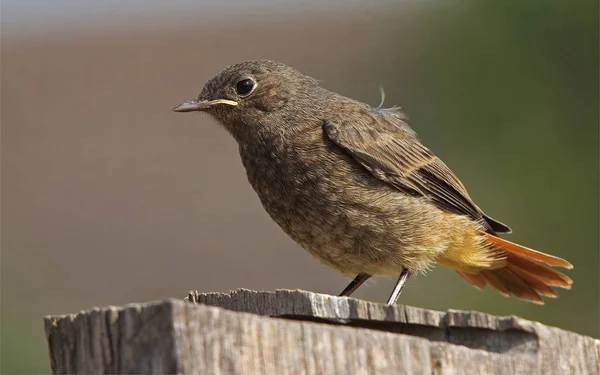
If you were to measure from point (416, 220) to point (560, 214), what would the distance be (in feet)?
15.7

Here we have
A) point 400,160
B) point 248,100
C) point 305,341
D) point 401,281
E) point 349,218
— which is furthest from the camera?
point 248,100

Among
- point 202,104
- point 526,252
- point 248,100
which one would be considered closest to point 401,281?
point 526,252

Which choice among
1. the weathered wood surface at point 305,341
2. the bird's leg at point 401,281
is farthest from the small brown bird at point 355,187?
the weathered wood surface at point 305,341

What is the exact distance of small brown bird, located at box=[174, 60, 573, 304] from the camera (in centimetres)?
560

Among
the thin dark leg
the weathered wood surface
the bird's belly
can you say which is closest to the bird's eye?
the bird's belly

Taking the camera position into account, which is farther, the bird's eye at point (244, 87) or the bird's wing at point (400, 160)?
the bird's eye at point (244, 87)

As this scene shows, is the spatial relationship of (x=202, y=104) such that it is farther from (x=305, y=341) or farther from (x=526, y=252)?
(x=305, y=341)

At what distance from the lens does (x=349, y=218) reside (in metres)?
5.54

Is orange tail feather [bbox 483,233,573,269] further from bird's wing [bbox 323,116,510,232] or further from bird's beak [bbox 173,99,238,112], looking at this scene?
bird's beak [bbox 173,99,238,112]

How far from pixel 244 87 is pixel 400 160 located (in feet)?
3.53

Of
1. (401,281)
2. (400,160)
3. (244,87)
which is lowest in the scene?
(401,281)

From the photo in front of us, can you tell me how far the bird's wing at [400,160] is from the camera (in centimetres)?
585

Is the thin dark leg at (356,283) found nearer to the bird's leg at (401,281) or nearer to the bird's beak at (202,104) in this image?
the bird's leg at (401,281)

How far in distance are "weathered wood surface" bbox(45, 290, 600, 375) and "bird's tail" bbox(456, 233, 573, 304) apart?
2796 mm
